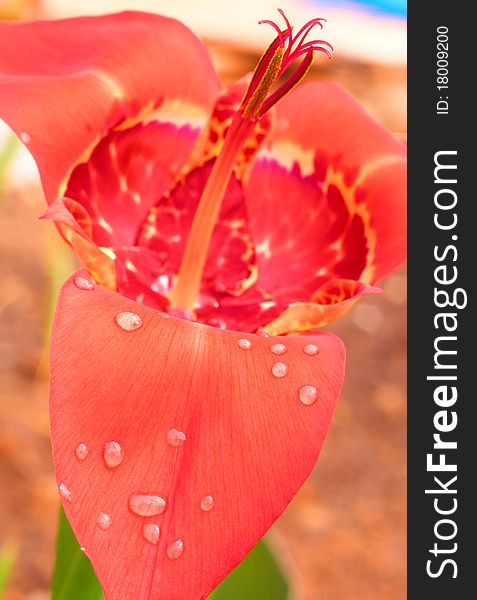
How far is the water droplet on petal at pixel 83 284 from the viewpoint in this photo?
350 millimetres

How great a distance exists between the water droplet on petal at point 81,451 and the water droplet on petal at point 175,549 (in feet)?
0.14

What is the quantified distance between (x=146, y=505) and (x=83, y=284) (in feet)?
0.30

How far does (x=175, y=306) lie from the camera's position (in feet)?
1.62

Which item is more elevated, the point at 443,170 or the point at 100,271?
the point at 443,170

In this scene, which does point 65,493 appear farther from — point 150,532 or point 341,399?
point 341,399

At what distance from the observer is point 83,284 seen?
1.16 ft

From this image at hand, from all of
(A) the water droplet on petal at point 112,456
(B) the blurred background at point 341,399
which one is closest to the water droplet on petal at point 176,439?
(A) the water droplet on petal at point 112,456

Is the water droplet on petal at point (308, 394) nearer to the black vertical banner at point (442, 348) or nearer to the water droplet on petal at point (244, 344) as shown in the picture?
the water droplet on petal at point (244, 344)

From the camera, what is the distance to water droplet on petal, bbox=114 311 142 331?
34cm

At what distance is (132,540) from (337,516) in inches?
46.6

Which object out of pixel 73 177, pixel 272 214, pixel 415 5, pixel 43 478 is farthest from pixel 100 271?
pixel 43 478

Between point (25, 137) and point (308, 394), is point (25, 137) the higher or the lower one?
the higher one

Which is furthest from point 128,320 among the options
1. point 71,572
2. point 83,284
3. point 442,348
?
point 442,348

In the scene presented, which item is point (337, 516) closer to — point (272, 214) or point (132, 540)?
point (272, 214)
